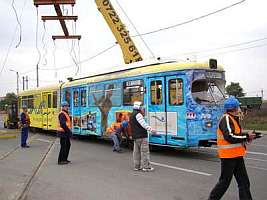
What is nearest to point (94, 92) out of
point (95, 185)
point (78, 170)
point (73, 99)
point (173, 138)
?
point (73, 99)

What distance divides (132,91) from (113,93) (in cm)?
157

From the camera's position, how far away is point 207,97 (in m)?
13.4

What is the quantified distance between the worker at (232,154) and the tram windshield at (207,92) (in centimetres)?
646

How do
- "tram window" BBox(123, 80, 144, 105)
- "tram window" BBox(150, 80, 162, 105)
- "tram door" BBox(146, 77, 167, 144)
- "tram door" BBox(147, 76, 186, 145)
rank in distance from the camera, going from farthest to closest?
"tram window" BBox(123, 80, 144, 105)
"tram window" BBox(150, 80, 162, 105)
"tram door" BBox(146, 77, 167, 144)
"tram door" BBox(147, 76, 186, 145)

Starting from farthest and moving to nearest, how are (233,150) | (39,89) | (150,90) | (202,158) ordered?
1. (39,89)
2. (150,90)
3. (202,158)
4. (233,150)

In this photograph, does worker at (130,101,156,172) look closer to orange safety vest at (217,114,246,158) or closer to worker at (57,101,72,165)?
worker at (57,101,72,165)

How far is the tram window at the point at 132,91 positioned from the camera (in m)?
15.0

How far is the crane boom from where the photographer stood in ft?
70.4

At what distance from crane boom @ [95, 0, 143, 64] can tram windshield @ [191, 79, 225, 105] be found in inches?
324

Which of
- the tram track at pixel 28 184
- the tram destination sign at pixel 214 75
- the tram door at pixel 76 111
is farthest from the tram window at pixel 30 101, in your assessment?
the tram destination sign at pixel 214 75

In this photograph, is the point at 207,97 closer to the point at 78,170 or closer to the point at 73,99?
the point at 78,170

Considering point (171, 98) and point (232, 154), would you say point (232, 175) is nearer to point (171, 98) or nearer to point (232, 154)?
point (232, 154)

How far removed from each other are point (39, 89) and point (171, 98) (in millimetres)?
14808

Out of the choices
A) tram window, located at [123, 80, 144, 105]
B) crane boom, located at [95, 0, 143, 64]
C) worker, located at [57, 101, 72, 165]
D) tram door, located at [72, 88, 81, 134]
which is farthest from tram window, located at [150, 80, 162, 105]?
crane boom, located at [95, 0, 143, 64]
